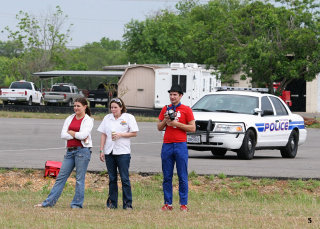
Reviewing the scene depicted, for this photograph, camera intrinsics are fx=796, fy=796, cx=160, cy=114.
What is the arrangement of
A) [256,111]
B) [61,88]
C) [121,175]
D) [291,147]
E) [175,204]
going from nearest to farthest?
[121,175] → [175,204] → [256,111] → [291,147] → [61,88]

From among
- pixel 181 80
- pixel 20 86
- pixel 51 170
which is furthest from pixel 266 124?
pixel 20 86

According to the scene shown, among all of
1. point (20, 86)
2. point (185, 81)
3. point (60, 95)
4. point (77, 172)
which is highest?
point (185, 81)

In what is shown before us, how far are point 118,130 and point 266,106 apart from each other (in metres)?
9.86

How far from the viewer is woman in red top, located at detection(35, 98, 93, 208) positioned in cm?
1086

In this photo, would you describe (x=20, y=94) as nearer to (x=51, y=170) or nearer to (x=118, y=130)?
(x=51, y=170)

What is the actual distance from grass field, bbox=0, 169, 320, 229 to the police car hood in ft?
13.1

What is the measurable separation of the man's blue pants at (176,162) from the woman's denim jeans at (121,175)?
51 centimetres

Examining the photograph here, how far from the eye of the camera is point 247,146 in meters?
19.0

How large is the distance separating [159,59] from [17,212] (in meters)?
69.4

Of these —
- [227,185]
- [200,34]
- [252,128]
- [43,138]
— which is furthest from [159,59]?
[227,185]

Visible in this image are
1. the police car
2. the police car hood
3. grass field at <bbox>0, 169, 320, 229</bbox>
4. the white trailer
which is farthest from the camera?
the white trailer

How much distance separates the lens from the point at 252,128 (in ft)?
63.2

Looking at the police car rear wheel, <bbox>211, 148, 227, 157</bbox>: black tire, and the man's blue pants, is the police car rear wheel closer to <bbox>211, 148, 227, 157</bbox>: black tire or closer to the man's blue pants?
<bbox>211, 148, 227, 157</bbox>: black tire

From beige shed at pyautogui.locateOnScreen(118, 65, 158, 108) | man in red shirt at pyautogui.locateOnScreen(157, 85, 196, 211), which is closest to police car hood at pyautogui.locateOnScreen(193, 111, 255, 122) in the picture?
man in red shirt at pyautogui.locateOnScreen(157, 85, 196, 211)
